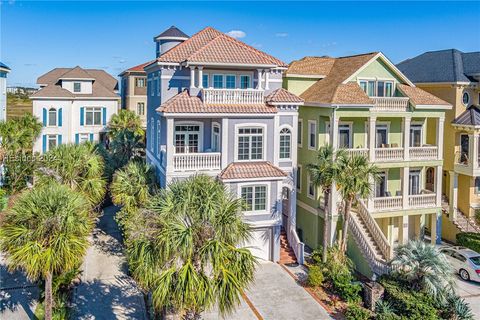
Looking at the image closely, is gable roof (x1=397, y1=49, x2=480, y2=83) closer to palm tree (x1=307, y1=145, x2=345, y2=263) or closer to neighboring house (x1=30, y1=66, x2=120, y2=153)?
palm tree (x1=307, y1=145, x2=345, y2=263)

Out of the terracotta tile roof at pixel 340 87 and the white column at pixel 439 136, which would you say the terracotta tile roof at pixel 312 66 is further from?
the white column at pixel 439 136

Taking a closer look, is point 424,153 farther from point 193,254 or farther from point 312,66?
point 193,254

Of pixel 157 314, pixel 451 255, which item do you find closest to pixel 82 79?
pixel 157 314

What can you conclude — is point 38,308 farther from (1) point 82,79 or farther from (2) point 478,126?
(1) point 82,79

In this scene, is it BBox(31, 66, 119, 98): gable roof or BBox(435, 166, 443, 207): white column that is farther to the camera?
BBox(31, 66, 119, 98): gable roof

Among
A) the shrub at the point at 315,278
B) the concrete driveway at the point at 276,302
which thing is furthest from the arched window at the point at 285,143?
the shrub at the point at 315,278

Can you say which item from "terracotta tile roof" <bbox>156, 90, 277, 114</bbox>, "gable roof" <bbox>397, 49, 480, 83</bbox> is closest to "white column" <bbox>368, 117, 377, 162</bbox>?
"terracotta tile roof" <bbox>156, 90, 277, 114</bbox>

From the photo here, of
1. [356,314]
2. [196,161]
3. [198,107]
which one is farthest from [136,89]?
[356,314]
